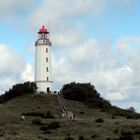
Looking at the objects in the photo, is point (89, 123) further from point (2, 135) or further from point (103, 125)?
point (2, 135)

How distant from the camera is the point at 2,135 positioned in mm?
57438

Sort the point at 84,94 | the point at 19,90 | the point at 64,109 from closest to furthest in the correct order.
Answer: the point at 64,109 < the point at 84,94 < the point at 19,90

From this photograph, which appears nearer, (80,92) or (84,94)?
(84,94)

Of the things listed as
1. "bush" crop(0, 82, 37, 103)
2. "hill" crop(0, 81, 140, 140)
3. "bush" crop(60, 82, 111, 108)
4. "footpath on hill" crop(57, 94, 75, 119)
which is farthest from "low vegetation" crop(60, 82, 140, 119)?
"hill" crop(0, 81, 140, 140)

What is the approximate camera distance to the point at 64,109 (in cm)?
9781

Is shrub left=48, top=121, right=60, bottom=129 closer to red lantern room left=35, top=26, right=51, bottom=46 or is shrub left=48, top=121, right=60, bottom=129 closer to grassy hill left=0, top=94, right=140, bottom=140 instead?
grassy hill left=0, top=94, right=140, bottom=140

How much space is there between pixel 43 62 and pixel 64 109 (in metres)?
26.5

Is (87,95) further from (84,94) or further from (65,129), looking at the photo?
(65,129)

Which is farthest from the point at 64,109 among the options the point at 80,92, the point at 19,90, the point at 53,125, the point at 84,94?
the point at 53,125

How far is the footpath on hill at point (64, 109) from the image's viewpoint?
8931 centimetres

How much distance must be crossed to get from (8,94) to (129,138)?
70456mm

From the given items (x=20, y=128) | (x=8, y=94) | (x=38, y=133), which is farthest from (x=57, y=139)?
(x=8, y=94)

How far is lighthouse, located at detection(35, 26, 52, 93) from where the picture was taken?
397 ft

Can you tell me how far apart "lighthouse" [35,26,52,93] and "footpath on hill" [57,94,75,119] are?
6473mm
